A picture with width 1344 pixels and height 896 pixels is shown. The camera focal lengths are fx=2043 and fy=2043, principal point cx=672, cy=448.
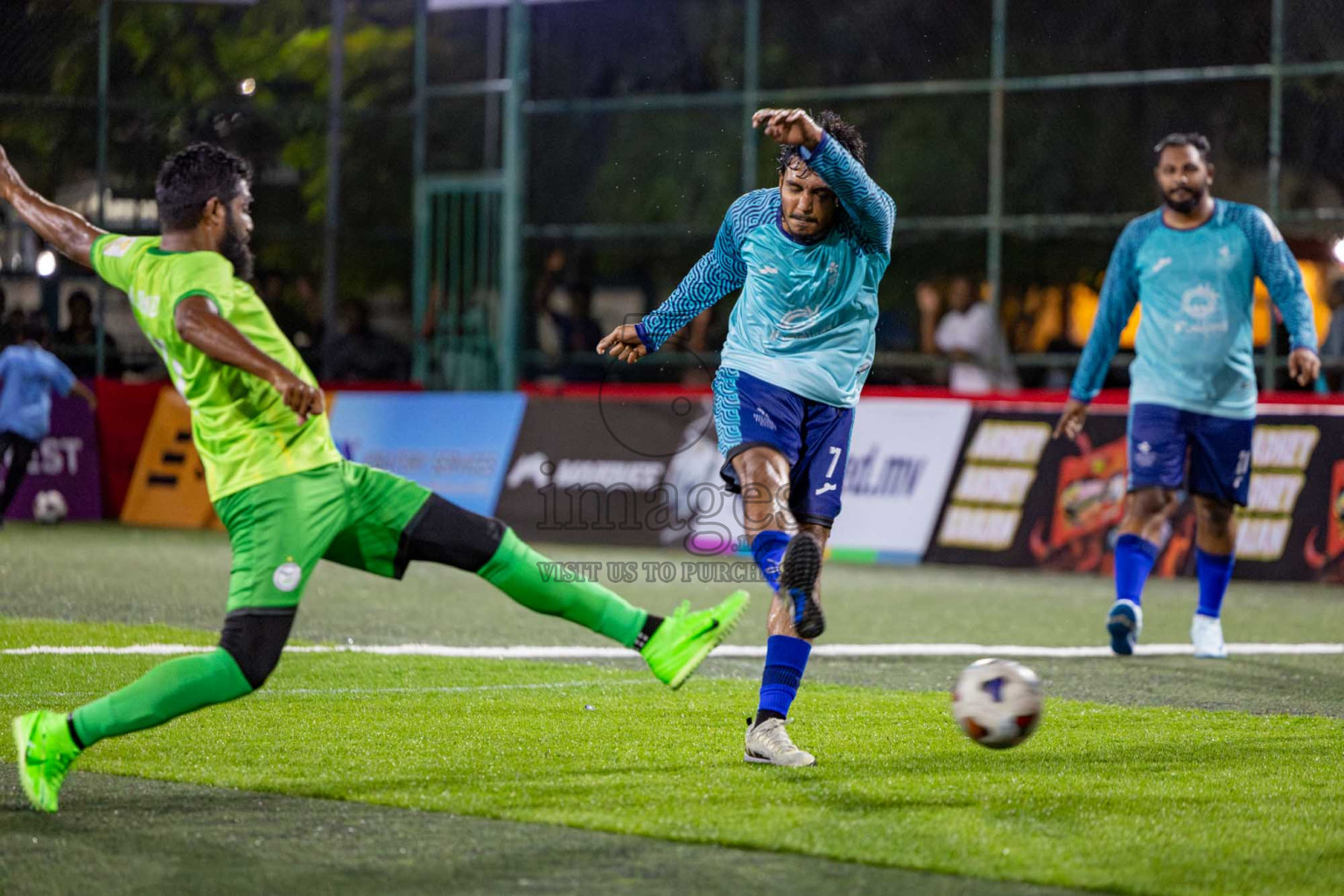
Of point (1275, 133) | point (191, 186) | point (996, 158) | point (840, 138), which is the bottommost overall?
point (191, 186)

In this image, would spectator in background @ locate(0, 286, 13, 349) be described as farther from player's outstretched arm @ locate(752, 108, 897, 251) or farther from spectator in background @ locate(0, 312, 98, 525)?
player's outstretched arm @ locate(752, 108, 897, 251)

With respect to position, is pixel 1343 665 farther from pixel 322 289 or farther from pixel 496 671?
pixel 322 289

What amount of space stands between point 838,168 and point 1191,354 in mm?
4190

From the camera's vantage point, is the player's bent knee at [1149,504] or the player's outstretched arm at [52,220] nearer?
the player's outstretched arm at [52,220]

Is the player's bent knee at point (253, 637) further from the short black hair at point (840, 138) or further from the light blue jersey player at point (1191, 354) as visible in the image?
the light blue jersey player at point (1191, 354)

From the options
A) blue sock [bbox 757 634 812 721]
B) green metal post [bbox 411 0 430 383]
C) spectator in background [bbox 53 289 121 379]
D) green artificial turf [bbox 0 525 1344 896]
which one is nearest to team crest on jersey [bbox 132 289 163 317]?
green artificial turf [bbox 0 525 1344 896]

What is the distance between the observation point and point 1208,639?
33.9 ft

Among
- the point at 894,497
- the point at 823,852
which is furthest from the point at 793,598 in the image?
the point at 894,497

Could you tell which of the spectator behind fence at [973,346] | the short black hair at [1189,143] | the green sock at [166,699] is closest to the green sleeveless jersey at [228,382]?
the green sock at [166,699]

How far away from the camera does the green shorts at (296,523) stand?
578cm

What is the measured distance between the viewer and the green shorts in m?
5.78

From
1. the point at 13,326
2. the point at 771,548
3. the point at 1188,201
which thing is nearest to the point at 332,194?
the point at 13,326

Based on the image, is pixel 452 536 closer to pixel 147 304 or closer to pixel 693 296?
pixel 147 304

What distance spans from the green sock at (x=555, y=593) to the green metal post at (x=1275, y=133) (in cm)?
1294
